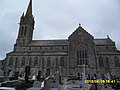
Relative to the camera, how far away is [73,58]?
42.1 m

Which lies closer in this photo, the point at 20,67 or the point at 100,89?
the point at 100,89

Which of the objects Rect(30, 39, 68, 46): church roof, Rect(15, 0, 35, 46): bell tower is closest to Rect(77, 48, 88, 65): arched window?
Rect(30, 39, 68, 46): church roof

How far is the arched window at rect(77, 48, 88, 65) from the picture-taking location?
137ft

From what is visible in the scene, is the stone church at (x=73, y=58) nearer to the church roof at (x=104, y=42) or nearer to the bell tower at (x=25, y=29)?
the church roof at (x=104, y=42)

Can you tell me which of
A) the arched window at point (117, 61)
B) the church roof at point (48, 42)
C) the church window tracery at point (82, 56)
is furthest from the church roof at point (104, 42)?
the church roof at point (48, 42)

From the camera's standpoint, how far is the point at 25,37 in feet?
173

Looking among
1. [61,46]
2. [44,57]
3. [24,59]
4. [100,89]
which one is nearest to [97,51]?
[61,46]

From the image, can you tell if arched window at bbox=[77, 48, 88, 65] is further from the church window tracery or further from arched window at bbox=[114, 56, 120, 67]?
arched window at bbox=[114, 56, 120, 67]

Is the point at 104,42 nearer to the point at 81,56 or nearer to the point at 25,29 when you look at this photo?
the point at 81,56

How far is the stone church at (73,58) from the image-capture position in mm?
40062

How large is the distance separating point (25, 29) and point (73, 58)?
23.3 m

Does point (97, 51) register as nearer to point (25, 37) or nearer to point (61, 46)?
point (61, 46)

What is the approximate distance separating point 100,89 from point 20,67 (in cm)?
3268

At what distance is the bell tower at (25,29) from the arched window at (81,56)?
808 inches
